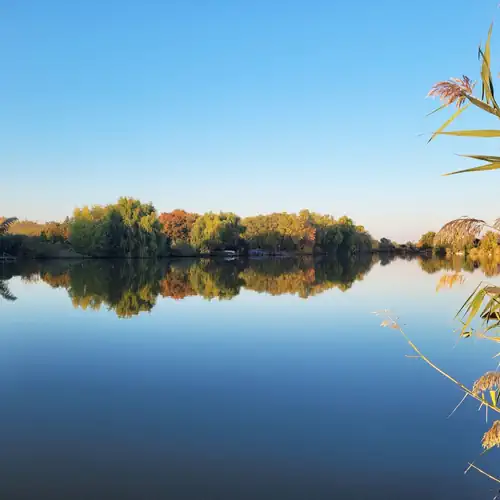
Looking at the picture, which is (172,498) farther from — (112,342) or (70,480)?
(112,342)

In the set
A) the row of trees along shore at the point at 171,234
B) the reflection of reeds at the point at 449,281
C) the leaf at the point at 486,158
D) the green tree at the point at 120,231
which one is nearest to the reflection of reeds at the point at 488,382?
the reflection of reeds at the point at 449,281

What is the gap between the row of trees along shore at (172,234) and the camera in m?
61.7

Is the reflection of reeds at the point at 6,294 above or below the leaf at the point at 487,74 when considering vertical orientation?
below

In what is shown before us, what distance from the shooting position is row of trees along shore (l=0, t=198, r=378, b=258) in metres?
61.7

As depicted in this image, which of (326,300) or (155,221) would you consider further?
(155,221)

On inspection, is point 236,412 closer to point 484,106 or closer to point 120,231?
point 484,106

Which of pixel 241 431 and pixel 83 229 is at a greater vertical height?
pixel 83 229

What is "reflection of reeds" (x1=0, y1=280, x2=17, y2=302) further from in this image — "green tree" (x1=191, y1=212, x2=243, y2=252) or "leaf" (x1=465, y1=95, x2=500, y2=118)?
"green tree" (x1=191, y1=212, x2=243, y2=252)

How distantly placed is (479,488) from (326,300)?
1646 cm

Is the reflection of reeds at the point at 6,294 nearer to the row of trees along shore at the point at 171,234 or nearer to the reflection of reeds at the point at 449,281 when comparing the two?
the reflection of reeds at the point at 449,281

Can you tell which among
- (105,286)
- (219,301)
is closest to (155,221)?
(105,286)

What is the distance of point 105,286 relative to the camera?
27.1m

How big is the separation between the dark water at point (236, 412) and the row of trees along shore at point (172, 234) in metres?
47.1

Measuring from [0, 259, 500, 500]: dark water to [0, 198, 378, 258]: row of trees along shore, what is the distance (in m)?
47.1
